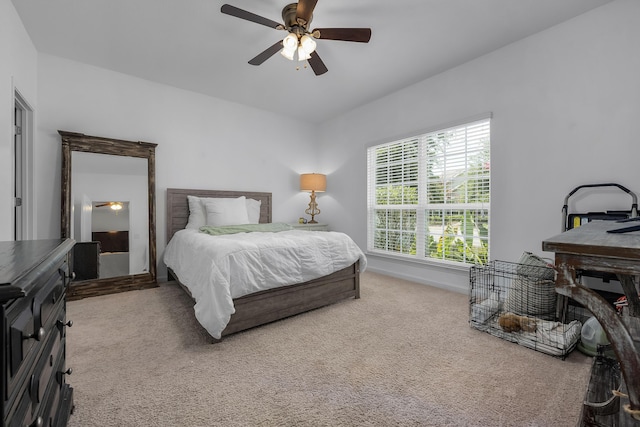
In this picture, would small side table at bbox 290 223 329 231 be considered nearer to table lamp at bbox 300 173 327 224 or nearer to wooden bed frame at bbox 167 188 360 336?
table lamp at bbox 300 173 327 224

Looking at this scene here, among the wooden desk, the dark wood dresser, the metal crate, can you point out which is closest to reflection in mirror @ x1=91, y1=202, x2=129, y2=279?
the dark wood dresser

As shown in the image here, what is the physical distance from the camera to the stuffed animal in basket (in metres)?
2.11

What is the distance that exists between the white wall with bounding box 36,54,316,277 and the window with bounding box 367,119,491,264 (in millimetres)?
1594

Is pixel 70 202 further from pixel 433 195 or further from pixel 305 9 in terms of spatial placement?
pixel 433 195

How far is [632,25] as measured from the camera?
86.9 inches

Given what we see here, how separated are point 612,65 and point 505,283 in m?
2.05

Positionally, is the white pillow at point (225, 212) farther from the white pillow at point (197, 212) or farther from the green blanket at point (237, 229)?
the green blanket at point (237, 229)

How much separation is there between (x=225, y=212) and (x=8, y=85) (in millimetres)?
2189

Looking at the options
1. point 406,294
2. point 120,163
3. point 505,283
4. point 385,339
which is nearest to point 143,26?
point 120,163

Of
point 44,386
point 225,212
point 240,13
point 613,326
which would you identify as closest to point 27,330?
point 44,386

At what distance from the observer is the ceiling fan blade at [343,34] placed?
7.04 ft

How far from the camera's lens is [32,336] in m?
0.65

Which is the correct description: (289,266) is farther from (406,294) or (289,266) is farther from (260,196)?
(260,196)

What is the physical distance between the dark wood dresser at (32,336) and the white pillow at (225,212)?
99.3 inches
